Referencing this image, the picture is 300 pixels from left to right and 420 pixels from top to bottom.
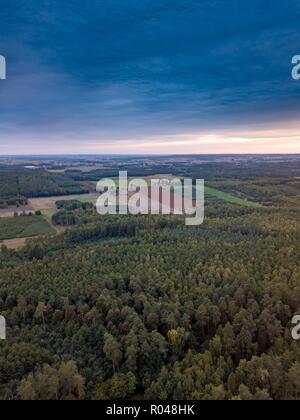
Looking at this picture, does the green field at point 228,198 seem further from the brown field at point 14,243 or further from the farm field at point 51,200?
the brown field at point 14,243

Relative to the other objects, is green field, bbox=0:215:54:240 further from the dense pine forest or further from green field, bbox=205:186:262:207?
green field, bbox=205:186:262:207

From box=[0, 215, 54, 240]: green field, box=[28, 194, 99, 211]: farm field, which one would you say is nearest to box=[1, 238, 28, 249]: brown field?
box=[0, 215, 54, 240]: green field

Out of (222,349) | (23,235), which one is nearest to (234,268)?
(222,349)

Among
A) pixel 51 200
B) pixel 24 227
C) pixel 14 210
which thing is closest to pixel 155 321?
pixel 24 227

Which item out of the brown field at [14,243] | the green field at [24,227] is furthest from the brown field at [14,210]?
the brown field at [14,243]

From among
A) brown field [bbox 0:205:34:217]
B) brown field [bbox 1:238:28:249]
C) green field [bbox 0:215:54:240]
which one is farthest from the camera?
brown field [bbox 0:205:34:217]

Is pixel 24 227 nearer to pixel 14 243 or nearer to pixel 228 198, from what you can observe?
pixel 14 243

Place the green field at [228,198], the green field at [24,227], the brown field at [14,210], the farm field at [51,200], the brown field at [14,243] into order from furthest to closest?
the farm field at [51,200]
the green field at [228,198]
the brown field at [14,210]
the green field at [24,227]
the brown field at [14,243]
